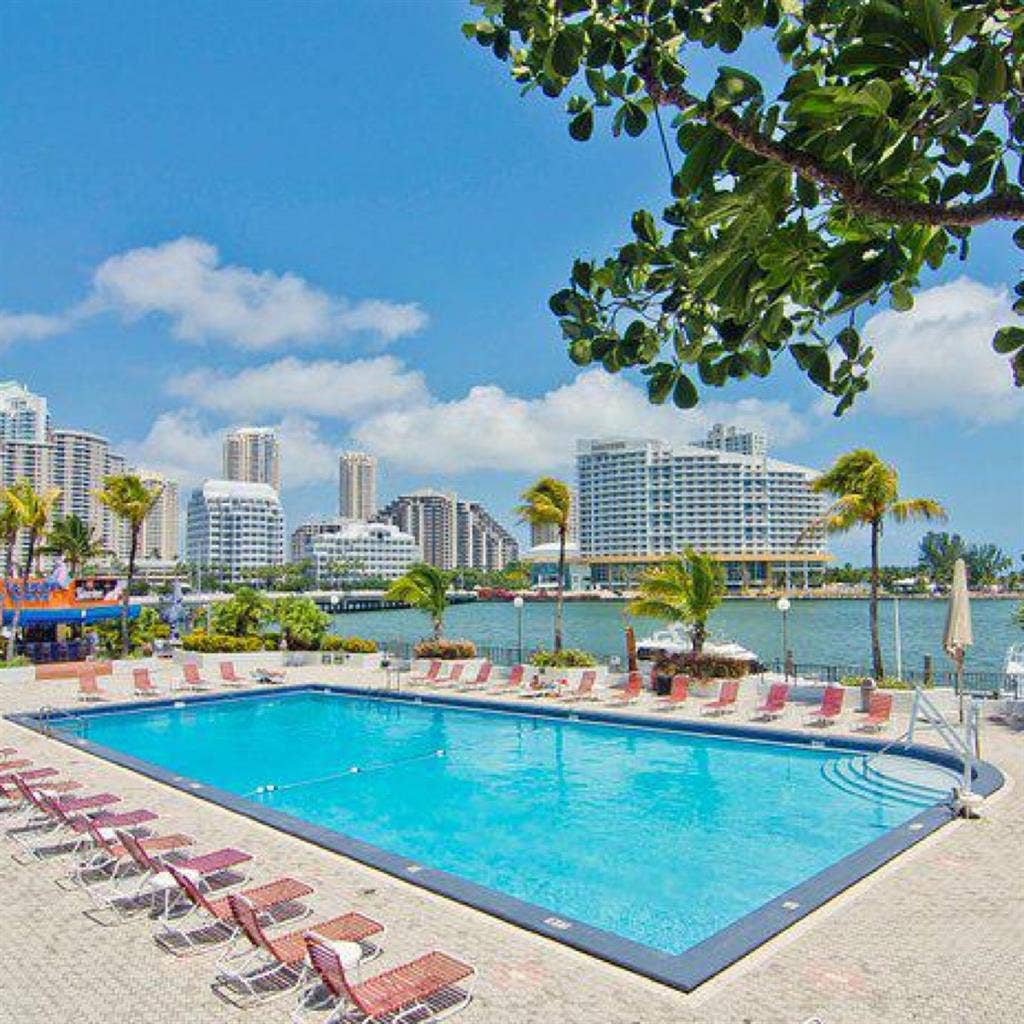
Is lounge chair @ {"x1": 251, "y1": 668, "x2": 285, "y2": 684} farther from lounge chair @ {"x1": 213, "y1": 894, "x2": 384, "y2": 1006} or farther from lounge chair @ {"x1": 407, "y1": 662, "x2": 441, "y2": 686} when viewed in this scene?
lounge chair @ {"x1": 213, "y1": 894, "x2": 384, "y2": 1006}

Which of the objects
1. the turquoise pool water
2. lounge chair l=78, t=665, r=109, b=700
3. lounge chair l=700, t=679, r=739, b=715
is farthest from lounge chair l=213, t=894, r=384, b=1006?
lounge chair l=78, t=665, r=109, b=700

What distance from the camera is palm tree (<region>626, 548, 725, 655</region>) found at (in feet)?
76.5

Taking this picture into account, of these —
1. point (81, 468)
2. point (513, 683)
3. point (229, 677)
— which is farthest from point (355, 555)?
point (513, 683)

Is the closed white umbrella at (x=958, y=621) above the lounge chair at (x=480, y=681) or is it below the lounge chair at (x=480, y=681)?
above

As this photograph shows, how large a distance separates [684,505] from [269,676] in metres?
155

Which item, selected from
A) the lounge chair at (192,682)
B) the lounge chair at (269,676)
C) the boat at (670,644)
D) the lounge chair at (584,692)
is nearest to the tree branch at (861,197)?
the lounge chair at (584,692)

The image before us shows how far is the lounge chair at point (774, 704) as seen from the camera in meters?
19.2

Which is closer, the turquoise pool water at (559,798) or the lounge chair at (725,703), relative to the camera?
the turquoise pool water at (559,798)

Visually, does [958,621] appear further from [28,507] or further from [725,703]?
[28,507]

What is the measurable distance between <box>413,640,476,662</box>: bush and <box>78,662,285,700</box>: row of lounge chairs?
457 cm

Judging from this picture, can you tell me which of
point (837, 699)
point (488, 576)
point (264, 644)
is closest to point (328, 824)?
point (837, 699)

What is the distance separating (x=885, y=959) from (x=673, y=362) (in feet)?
20.8

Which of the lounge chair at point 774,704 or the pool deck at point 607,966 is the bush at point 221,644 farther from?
the pool deck at point 607,966

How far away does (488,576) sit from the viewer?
184 meters
